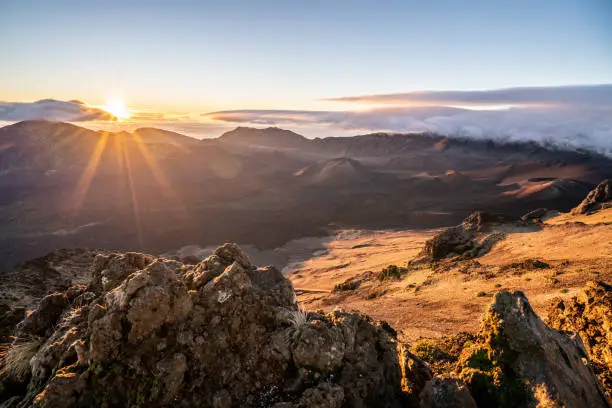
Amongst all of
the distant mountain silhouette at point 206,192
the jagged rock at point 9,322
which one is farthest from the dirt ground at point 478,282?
the distant mountain silhouette at point 206,192

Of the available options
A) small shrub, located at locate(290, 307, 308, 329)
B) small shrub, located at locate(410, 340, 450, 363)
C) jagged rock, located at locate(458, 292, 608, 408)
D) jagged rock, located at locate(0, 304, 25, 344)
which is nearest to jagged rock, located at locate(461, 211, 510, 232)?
small shrub, located at locate(410, 340, 450, 363)

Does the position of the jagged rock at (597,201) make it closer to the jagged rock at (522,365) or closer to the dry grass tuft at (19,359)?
the jagged rock at (522,365)

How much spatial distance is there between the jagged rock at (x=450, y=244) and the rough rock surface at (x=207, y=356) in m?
20.0

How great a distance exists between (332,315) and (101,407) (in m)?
2.72

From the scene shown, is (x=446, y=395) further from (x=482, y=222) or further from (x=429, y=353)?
(x=482, y=222)

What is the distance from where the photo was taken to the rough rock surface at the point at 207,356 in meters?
3.75

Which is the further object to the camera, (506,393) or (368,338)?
(368,338)

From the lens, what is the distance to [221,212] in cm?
6531

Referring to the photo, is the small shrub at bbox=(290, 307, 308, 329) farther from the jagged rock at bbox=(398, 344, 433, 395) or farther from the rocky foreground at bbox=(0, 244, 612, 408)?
the jagged rock at bbox=(398, 344, 433, 395)

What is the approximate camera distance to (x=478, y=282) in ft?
54.4

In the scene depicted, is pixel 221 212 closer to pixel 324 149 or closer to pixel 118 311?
pixel 118 311

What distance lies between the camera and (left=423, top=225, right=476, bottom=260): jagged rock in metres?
23.1

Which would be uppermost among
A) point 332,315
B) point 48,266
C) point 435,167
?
point 332,315

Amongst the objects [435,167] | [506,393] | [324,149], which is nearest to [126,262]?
[506,393]
